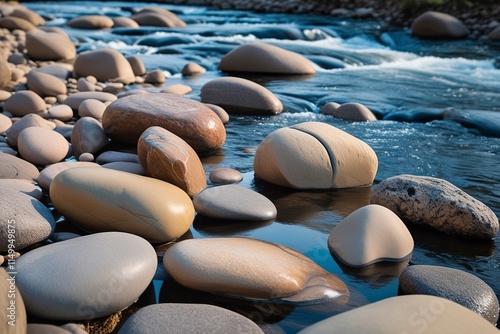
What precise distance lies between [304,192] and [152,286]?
66.9 inches

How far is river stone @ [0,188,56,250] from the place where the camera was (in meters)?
3.08

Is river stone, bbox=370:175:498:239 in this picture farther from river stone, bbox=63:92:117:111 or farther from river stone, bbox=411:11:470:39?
river stone, bbox=411:11:470:39

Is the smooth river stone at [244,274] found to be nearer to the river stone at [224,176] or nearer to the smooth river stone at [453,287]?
the smooth river stone at [453,287]

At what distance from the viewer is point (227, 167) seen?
4.77 meters

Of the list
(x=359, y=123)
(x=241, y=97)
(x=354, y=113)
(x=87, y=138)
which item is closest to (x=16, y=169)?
(x=87, y=138)

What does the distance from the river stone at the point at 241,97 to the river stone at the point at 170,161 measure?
2.77 m

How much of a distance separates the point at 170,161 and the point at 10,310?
1838 mm

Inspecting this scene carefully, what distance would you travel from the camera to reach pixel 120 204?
10.7 feet

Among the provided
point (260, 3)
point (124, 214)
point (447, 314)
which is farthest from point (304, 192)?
point (260, 3)

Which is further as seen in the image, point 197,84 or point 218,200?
point 197,84

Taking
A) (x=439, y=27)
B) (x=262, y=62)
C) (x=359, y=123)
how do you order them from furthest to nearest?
(x=439, y=27) → (x=262, y=62) → (x=359, y=123)

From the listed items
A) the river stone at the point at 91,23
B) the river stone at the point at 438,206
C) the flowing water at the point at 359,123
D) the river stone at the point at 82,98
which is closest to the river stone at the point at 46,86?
the river stone at the point at 82,98

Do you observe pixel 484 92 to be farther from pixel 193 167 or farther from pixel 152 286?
pixel 152 286

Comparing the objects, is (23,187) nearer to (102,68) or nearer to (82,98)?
(82,98)
